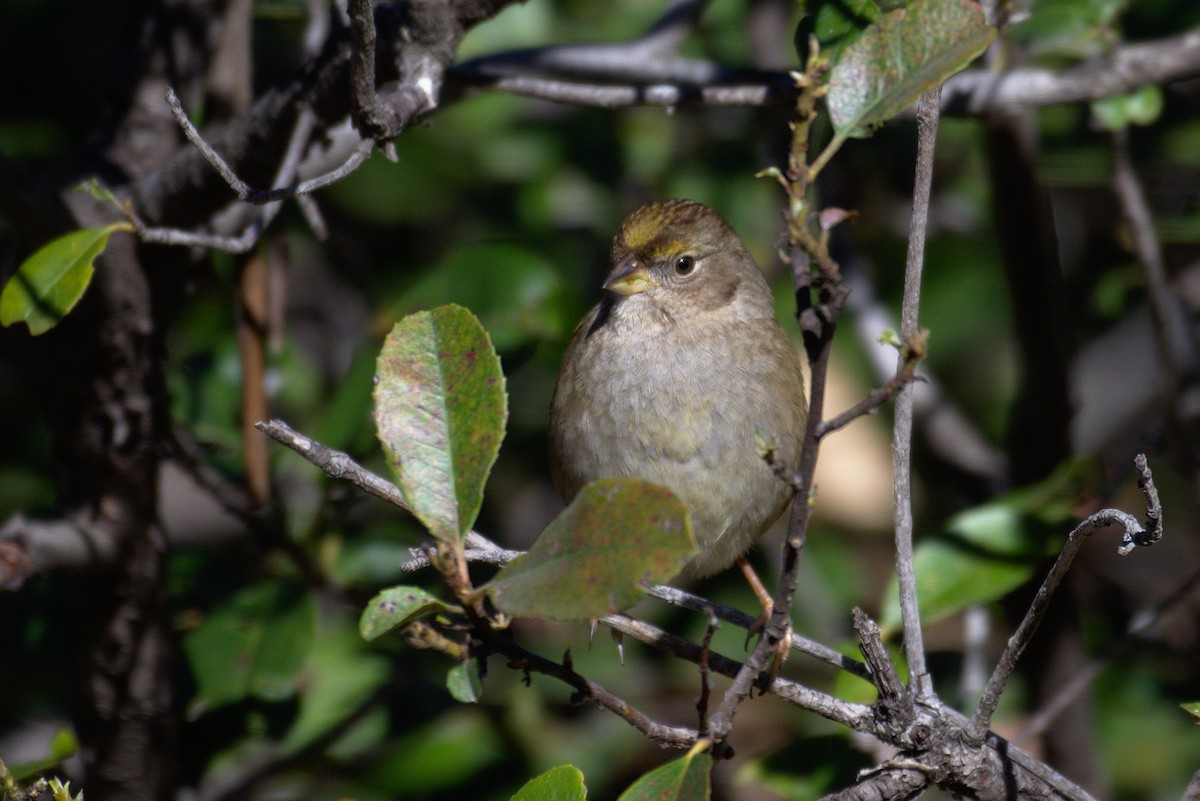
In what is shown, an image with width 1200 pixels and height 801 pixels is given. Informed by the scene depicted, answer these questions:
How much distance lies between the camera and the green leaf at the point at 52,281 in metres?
2.23

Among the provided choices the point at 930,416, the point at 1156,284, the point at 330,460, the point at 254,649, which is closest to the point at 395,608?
the point at 330,460

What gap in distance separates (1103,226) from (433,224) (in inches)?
111

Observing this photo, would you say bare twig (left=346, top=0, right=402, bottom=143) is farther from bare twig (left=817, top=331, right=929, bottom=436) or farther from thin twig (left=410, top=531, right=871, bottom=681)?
bare twig (left=817, top=331, right=929, bottom=436)

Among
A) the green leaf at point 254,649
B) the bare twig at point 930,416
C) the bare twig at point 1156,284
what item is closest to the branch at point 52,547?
the green leaf at point 254,649

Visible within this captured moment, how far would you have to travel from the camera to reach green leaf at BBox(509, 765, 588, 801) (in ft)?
6.07

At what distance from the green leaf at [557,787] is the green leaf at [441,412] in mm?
385

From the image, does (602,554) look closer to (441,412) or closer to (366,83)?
(441,412)

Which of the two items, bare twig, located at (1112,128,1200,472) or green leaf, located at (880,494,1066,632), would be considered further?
bare twig, located at (1112,128,1200,472)

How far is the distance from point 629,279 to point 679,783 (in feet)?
6.01

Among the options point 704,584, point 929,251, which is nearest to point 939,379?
point 929,251

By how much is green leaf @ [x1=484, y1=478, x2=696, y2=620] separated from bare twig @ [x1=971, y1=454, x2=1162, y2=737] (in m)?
Result: 0.66

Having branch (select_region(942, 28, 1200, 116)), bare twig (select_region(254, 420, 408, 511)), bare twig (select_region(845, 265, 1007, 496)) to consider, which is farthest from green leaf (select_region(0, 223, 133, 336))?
bare twig (select_region(845, 265, 1007, 496))

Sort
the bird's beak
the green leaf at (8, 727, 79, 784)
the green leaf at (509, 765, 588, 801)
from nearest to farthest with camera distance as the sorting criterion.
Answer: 1. the green leaf at (509, 765, 588, 801)
2. the green leaf at (8, 727, 79, 784)
3. the bird's beak

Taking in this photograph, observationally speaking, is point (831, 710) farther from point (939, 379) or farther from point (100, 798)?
point (939, 379)
